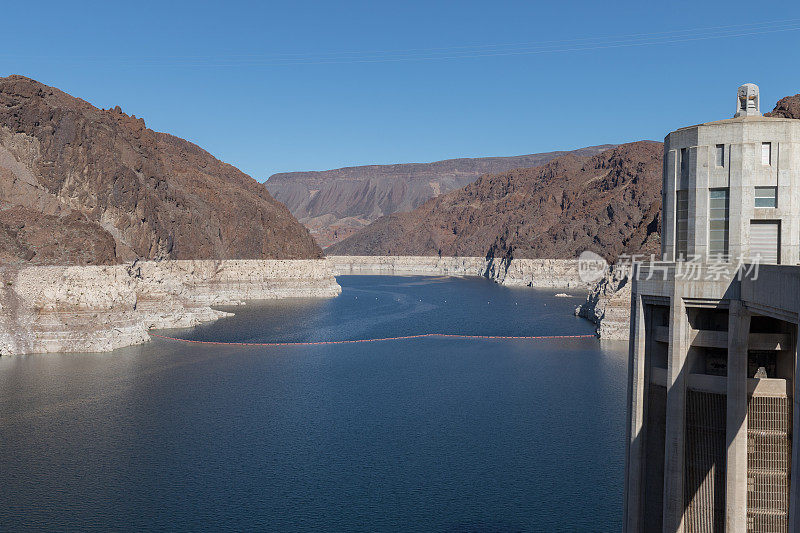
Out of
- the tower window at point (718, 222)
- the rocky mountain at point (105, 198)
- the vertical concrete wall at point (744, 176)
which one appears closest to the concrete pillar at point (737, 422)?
the tower window at point (718, 222)

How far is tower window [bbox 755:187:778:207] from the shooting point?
1825cm

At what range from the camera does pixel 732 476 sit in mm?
17641

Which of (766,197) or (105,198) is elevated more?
(105,198)

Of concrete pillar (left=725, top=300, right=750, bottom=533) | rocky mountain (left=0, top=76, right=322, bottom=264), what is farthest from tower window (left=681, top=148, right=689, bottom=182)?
rocky mountain (left=0, top=76, right=322, bottom=264)

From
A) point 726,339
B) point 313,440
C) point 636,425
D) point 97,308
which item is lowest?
point 313,440

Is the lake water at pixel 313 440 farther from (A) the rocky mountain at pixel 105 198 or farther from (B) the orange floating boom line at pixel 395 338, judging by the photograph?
(A) the rocky mountain at pixel 105 198

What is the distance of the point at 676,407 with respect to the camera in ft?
60.0

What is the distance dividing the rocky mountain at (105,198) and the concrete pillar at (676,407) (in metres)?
77.3

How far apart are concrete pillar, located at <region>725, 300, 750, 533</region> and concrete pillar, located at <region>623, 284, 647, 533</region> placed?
2.56 m

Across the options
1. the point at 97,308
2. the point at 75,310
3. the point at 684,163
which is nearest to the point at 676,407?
the point at 684,163

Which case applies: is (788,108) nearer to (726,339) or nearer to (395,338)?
(395,338)

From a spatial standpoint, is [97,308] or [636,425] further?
[97,308]

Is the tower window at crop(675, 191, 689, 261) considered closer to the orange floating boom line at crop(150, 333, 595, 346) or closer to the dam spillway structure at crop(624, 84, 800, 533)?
the dam spillway structure at crop(624, 84, 800, 533)

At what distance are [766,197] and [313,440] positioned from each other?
1253 inches
